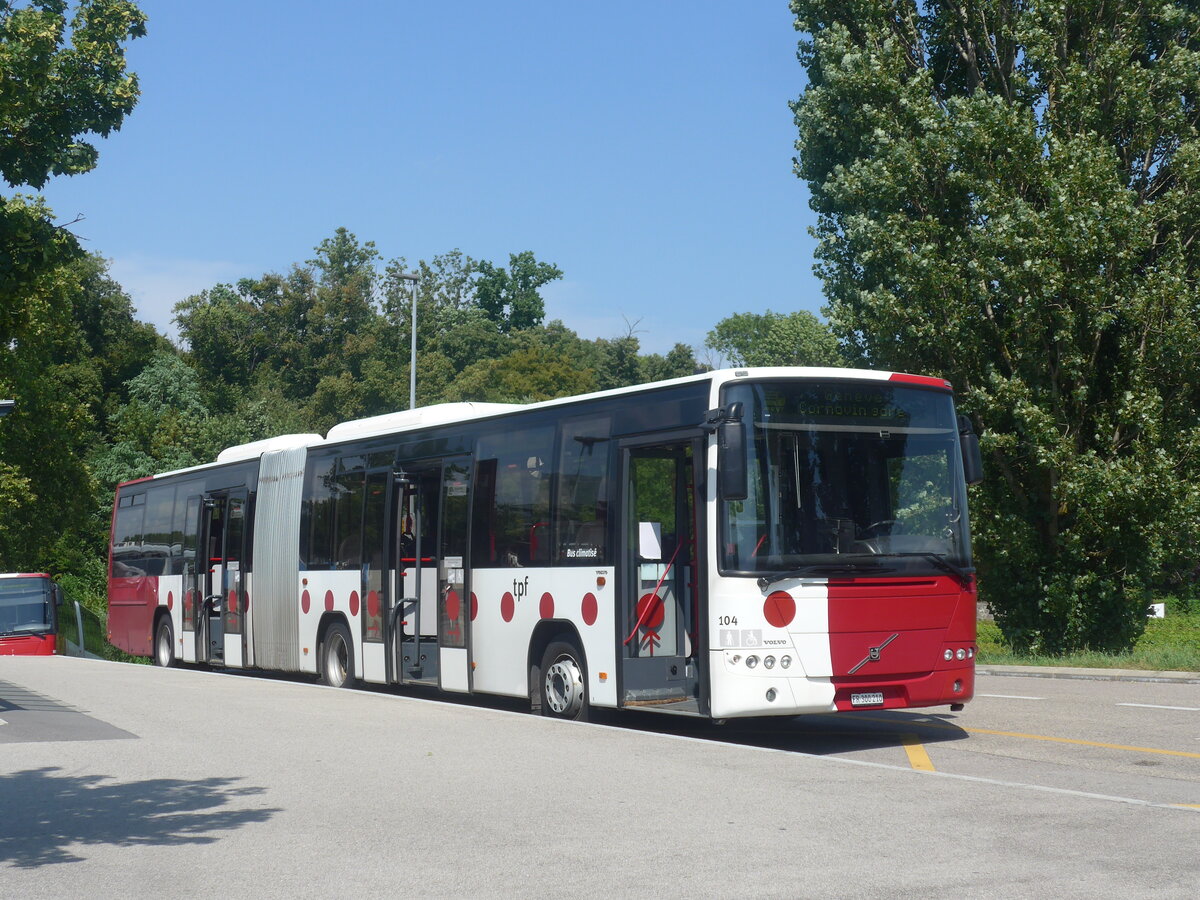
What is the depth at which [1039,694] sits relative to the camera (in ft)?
57.4

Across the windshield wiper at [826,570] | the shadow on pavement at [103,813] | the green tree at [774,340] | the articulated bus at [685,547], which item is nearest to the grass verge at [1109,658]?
the articulated bus at [685,547]

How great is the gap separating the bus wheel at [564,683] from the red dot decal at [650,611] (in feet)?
3.70

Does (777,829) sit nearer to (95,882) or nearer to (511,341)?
(95,882)

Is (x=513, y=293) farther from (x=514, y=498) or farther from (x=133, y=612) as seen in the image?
(x=514, y=498)

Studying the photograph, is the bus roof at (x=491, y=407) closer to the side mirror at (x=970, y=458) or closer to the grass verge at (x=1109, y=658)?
the side mirror at (x=970, y=458)

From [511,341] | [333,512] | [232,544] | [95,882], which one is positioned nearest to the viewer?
[95,882]

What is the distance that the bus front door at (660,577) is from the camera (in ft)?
41.2

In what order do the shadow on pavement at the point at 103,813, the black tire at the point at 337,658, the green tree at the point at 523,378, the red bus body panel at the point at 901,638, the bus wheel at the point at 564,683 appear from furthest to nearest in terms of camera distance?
the green tree at the point at 523,378 < the black tire at the point at 337,658 < the bus wheel at the point at 564,683 < the red bus body panel at the point at 901,638 < the shadow on pavement at the point at 103,813

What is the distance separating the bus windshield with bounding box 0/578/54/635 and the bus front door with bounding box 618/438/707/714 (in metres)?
26.4

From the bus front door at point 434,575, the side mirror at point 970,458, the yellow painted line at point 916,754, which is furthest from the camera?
the bus front door at point 434,575

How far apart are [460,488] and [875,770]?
283 inches

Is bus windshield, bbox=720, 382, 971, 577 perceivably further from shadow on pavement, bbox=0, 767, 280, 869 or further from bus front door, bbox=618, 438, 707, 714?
shadow on pavement, bbox=0, 767, 280, 869

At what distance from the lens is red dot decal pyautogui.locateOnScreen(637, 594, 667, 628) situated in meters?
13.0

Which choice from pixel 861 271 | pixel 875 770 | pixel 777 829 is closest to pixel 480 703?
pixel 875 770
